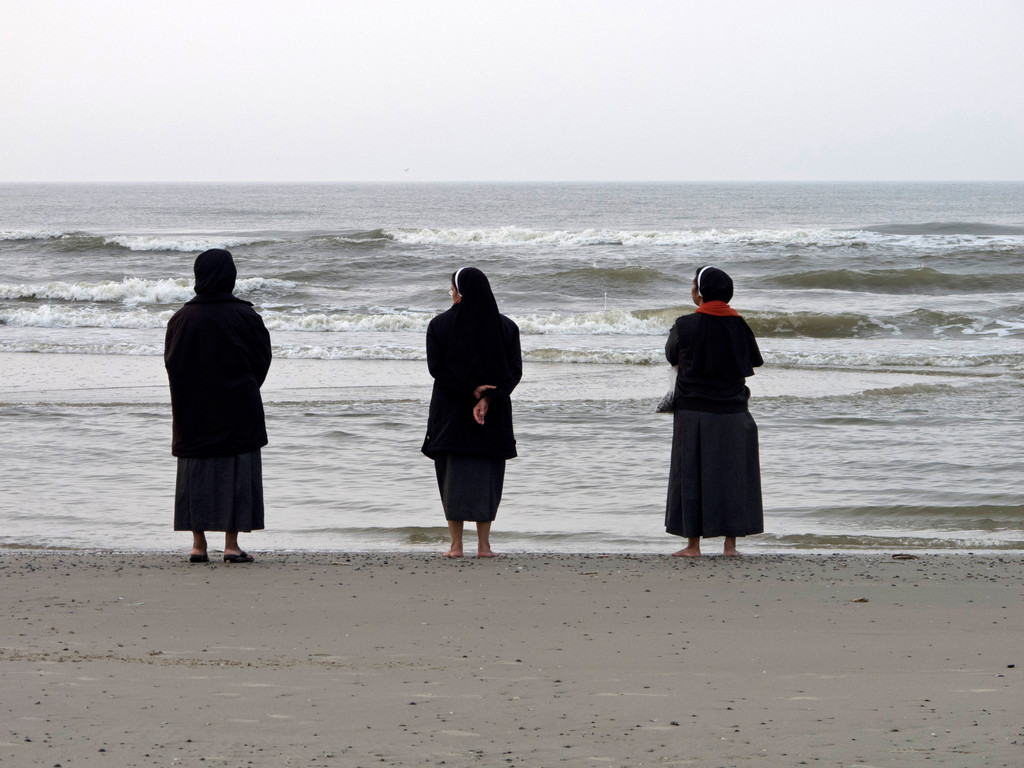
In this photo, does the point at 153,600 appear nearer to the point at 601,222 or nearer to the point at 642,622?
the point at 642,622

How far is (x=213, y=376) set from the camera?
477 cm

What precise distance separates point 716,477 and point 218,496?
7.40 feet

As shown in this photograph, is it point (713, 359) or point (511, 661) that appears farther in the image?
point (713, 359)

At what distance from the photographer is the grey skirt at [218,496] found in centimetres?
478

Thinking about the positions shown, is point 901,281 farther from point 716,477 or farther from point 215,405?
point 215,405

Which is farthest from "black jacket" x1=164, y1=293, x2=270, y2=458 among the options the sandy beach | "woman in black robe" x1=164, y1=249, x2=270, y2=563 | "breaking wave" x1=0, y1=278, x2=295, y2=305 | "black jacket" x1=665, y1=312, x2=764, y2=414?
"breaking wave" x1=0, y1=278, x2=295, y2=305

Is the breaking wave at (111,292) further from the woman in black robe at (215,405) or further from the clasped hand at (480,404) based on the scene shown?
the clasped hand at (480,404)

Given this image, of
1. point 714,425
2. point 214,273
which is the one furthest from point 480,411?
point 214,273

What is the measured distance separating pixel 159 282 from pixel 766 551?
1843cm

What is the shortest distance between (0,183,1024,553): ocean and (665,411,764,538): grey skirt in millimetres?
542

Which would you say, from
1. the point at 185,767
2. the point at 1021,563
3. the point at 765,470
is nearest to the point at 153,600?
the point at 185,767

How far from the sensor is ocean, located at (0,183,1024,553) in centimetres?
607

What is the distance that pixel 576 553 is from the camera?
17.4 ft

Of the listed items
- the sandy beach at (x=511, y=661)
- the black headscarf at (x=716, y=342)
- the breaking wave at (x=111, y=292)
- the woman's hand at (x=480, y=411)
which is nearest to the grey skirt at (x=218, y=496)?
the sandy beach at (x=511, y=661)
